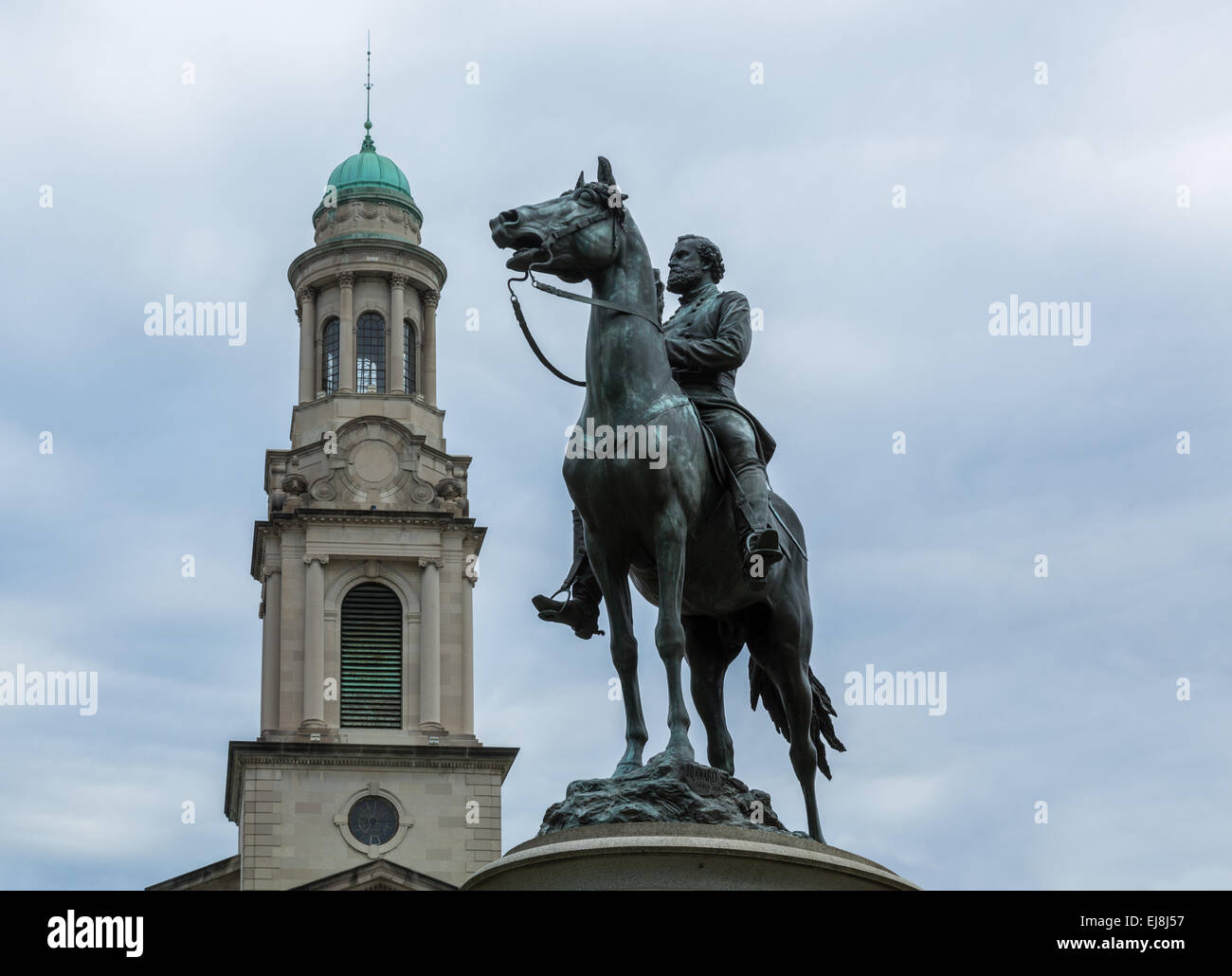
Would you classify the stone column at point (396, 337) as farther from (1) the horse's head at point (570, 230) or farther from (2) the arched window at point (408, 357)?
(1) the horse's head at point (570, 230)

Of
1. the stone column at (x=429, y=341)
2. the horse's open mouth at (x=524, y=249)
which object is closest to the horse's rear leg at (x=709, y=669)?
the horse's open mouth at (x=524, y=249)

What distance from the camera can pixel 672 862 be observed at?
15.6 meters

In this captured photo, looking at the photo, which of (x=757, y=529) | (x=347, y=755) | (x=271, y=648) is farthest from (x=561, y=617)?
(x=271, y=648)

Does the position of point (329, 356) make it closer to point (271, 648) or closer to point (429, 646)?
point (271, 648)

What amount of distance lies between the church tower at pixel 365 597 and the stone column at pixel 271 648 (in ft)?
0.26


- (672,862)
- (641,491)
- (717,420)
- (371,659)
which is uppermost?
(371,659)

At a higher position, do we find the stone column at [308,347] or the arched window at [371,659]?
the stone column at [308,347]

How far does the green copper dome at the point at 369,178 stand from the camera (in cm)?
8494

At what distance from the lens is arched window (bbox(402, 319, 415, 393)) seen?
83.9m

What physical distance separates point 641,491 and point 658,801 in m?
2.14
